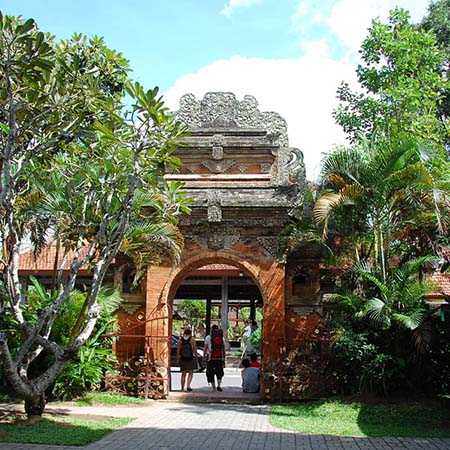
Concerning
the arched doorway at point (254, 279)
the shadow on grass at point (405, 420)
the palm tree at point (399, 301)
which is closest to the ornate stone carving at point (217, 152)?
the arched doorway at point (254, 279)

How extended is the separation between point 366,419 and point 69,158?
21.1 feet

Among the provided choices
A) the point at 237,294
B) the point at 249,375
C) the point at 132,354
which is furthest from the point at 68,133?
the point at 237,294

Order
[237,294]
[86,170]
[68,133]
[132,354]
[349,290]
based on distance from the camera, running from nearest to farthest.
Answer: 1. [68,133]
2. [86,170]
3. [349,290]
4. [132,354]
5. [237,294]

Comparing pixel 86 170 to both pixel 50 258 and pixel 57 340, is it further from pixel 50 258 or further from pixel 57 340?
pixel 50 258

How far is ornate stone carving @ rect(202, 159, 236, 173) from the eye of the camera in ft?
46.5

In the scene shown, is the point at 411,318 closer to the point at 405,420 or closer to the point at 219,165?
the point at 405,420

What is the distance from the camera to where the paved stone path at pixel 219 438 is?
813cm

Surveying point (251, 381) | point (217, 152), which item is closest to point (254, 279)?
point (251, 381)

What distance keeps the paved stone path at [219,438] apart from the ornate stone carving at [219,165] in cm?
558

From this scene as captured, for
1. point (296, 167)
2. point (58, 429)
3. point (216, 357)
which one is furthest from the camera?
point (216, 357)

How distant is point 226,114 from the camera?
14430mm

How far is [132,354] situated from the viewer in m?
13.3

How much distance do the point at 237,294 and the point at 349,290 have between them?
16.1 meters

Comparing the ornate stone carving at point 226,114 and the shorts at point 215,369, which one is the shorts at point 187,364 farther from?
the ornate stone carving at point 226,114
